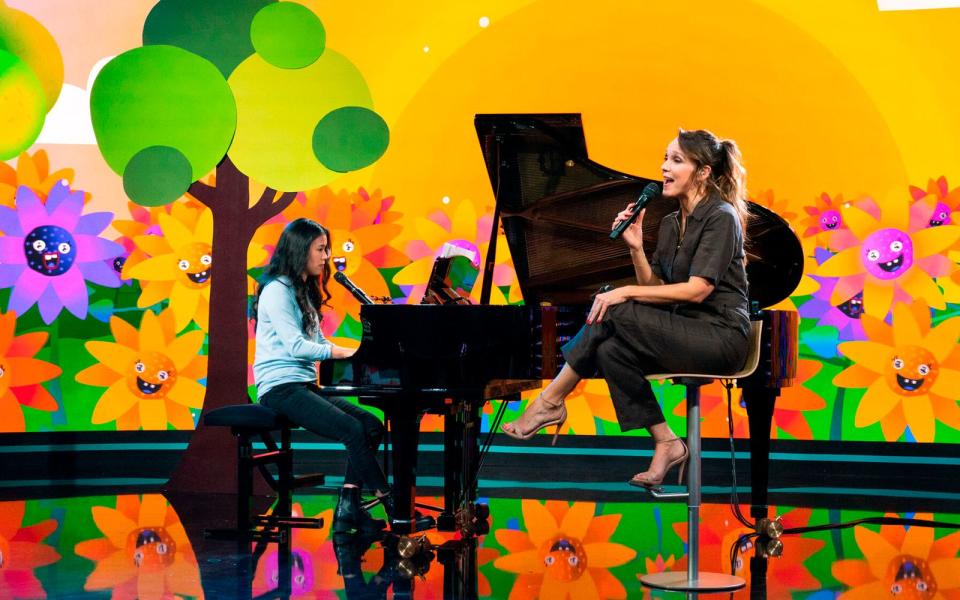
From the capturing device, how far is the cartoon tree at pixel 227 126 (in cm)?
605

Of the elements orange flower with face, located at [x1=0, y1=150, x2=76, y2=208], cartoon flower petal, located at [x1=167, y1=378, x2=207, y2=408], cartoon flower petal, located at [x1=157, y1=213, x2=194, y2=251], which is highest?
orange flower with face, located at [x1=0, y1=150, x2=76, y2=208]

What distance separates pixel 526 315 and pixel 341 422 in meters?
0.97

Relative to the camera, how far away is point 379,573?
12.8 ft

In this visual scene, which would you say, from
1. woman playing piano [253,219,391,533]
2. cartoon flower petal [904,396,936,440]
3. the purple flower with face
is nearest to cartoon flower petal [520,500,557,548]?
woman playing piano [253,219,391,533]

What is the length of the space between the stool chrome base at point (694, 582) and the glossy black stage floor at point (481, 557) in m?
0.06

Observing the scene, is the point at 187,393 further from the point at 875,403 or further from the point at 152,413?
the point at 875,403

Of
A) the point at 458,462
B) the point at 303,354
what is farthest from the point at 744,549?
the point at 303,354

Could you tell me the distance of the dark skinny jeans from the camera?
14.6 feet

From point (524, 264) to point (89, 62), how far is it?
10.4ft

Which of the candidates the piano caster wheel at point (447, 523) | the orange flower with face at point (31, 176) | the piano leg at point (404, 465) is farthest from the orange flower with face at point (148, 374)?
the piano leg at point (404, 465)

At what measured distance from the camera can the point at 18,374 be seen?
6316 millimetres

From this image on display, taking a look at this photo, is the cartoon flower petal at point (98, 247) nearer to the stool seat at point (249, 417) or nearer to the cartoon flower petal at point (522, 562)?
the stool seat at point (249, 417)

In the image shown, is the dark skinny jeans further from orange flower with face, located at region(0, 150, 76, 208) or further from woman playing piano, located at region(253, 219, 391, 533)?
orange flower with face, located at region(0, 150, 76, 208)

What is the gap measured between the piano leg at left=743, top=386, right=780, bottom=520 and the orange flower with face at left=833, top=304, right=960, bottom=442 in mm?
1471
